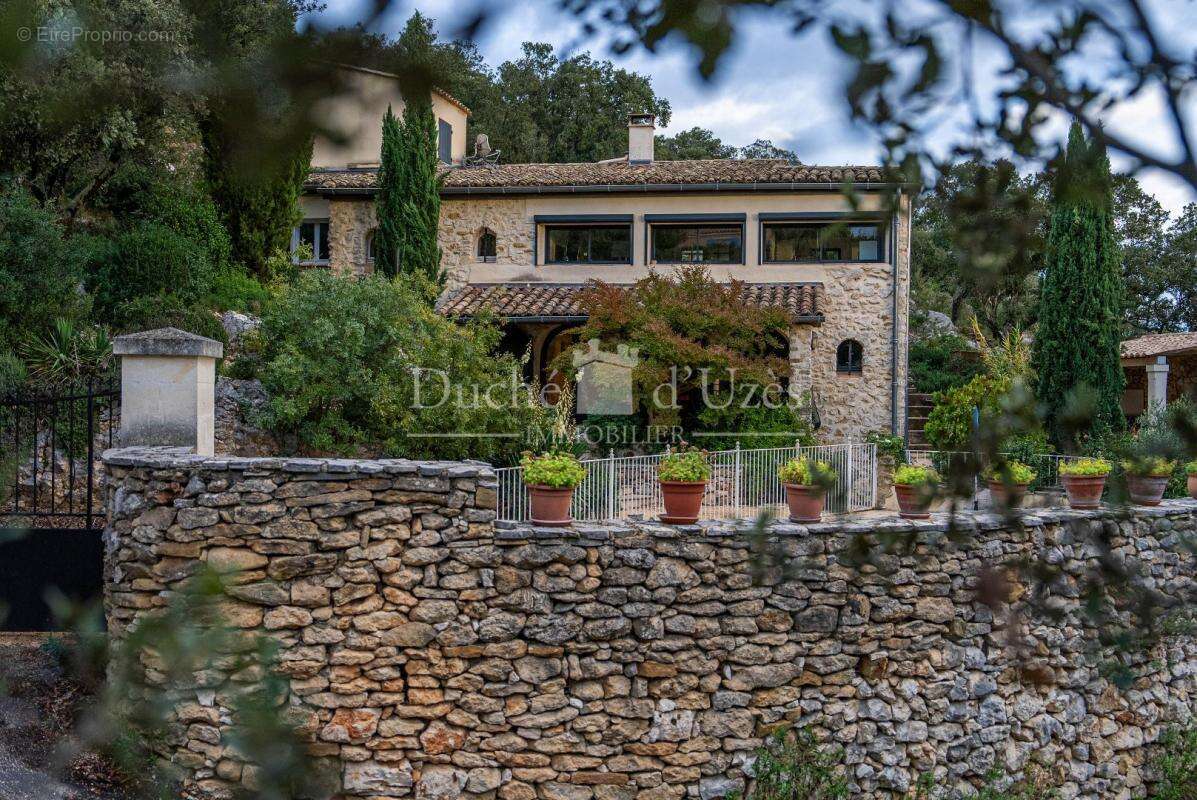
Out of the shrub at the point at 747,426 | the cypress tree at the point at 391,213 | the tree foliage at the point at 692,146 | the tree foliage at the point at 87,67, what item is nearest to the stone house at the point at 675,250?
the cypress tree at the point at 391,213

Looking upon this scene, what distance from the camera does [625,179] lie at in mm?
17406

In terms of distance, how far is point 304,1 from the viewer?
1.26m

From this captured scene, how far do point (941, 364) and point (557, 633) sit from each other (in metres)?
15.6

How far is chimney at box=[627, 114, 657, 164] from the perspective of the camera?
18.9 metres

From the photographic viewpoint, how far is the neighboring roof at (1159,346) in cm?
1797

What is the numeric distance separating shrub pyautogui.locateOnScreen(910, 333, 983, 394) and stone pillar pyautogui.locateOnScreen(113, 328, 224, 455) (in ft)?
50.9

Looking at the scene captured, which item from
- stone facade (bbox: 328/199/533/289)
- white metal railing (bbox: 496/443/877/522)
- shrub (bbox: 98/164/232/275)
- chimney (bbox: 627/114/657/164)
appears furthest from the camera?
chimney (bbox: 627/114/657/164)

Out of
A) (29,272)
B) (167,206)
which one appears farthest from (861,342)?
(29,272)

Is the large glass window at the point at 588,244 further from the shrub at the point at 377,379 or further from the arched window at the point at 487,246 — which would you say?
the shrub at the point at 377,379

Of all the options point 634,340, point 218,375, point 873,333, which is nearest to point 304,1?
point 218,375

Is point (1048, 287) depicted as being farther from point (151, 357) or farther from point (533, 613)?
point (151, 357)

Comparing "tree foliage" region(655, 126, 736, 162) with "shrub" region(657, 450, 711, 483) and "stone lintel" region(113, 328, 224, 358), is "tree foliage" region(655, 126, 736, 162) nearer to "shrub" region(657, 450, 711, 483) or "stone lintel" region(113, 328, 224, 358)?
"shrub" region(657, 450, 711, 483)

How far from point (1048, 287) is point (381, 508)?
41.8 ft

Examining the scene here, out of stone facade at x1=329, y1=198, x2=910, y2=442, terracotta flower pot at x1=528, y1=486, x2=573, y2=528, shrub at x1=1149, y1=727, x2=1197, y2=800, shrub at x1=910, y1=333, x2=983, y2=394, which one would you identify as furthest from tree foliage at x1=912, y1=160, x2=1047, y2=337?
shrub at x1=910, y1=333, x2=983, y2=394
